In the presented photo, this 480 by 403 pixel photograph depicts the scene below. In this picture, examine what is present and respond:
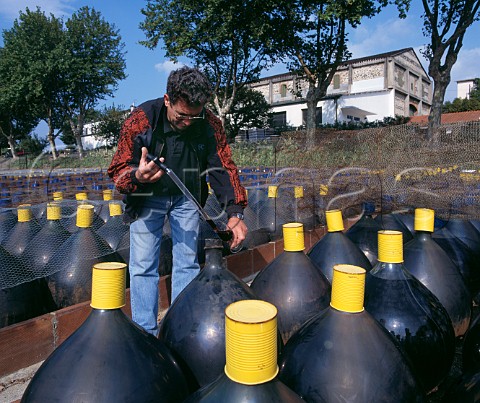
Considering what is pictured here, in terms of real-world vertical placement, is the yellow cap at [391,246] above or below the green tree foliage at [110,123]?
below

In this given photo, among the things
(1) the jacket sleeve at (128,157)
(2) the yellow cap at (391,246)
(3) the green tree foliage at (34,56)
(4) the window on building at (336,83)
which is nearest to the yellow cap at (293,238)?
(2) the yellow cap at (391,246)

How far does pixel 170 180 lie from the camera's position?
2.53 meters

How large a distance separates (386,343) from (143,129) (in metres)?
1.63

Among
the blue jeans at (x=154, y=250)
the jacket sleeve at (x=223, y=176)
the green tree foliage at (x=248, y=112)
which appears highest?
the green tree foliage at (x=248, y=112)

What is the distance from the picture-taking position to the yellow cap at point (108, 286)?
1.20 metres

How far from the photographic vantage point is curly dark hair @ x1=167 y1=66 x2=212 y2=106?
6.84ft

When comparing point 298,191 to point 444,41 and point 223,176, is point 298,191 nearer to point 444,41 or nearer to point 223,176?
point 223,176

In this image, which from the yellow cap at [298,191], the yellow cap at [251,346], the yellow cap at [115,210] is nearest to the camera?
the yellow cap at [251,346]

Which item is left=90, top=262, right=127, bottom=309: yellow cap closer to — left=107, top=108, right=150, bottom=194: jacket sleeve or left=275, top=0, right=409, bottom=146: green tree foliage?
left=107, top=108, right=150, bottom=194: jacket sleeve

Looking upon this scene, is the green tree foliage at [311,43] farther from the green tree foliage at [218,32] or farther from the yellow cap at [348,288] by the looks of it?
the yellow cap at [348,288]

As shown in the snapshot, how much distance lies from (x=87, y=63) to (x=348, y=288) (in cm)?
3627

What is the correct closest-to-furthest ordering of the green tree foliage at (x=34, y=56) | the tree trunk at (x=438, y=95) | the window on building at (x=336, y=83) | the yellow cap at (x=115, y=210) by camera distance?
the yellow cap at (x=115, y=210) → the tree trunk at (x=438, y=95) → the green tree foliage at (x=34, y=56) → the window on building at (x=336, y=83)

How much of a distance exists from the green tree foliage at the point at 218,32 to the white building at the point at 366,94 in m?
9.08

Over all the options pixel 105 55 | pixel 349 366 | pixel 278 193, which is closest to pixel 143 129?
pixel 349 366
